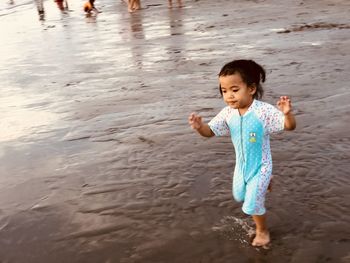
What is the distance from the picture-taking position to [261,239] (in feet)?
10.6

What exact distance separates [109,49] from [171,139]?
6807mm

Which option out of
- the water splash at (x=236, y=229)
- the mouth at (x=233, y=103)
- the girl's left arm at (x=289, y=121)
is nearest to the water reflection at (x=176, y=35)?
the water splash at (x=236, y=229)

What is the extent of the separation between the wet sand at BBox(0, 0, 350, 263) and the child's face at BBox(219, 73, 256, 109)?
3.06 feet

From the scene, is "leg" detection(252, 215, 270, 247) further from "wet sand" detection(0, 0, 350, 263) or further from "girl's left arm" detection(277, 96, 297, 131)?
"girl's left arm" detection(277, 96, 297, 131)

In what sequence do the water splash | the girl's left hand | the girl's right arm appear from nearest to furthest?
the girl's left hand → the girl's right arm → the water splash

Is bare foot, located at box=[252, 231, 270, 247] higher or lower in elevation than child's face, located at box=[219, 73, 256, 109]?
lower

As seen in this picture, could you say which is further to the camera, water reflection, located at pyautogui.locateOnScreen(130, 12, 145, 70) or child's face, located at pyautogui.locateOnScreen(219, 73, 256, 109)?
water reflection, located at pyautogui.locateOnScreen(130, 12, 145, 70)

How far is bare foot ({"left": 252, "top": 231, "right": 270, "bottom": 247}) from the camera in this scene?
322 cm

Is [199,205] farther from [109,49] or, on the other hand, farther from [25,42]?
[25,42]

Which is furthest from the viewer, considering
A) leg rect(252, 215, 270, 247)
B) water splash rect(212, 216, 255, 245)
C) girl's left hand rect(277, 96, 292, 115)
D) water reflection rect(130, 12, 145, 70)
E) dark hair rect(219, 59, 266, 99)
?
water reflection rect(130, 12, 145, 70)

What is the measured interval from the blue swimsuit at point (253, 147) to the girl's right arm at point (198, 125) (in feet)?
0.13

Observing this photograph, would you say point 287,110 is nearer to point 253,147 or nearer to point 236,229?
point 253,147

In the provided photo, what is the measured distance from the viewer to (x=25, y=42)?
14.4 metres

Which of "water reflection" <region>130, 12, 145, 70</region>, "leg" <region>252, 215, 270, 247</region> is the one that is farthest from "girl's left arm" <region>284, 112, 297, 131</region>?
"water reflection" <region>130, 12, 145, 70</region>
